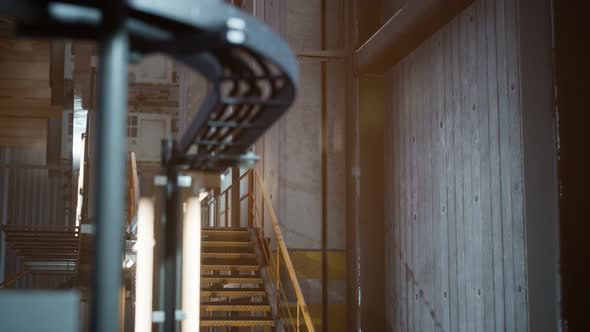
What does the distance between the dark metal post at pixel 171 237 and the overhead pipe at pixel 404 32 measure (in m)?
5.38

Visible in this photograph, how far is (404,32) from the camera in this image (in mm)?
9016

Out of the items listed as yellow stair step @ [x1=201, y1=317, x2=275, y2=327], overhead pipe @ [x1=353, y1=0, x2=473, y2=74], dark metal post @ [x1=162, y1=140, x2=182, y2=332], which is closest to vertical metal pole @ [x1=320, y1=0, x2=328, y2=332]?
overhead pipe @ [x1=353, y1=0, x2=473, y2=74]

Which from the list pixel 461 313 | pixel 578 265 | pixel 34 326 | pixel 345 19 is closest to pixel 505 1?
pixel 578 265

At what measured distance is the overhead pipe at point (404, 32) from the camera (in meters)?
8.26

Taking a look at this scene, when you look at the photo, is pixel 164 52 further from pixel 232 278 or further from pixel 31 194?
pixel 31 194

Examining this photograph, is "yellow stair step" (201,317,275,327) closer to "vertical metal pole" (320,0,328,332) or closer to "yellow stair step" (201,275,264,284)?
"yellow stair step" (201,275,264,284)

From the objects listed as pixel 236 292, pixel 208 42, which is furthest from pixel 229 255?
pixel 208 42

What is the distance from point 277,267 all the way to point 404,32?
340cm

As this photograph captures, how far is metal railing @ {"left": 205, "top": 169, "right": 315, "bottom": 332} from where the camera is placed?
9906 millimetres

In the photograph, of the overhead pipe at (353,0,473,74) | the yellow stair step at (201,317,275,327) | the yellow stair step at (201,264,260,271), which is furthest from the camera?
the yellow stair step at (201,264,260,271)

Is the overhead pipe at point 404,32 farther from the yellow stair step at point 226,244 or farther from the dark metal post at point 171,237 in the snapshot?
the dark metal post at point 171,237

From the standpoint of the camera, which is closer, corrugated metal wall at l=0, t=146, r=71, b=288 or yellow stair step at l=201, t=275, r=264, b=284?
yellow stair step at l=201, t=275, r=264, b=284

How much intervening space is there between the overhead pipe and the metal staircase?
317 cm

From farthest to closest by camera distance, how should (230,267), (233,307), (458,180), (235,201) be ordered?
(235,201), (230,267), (233,307), (458,180)
